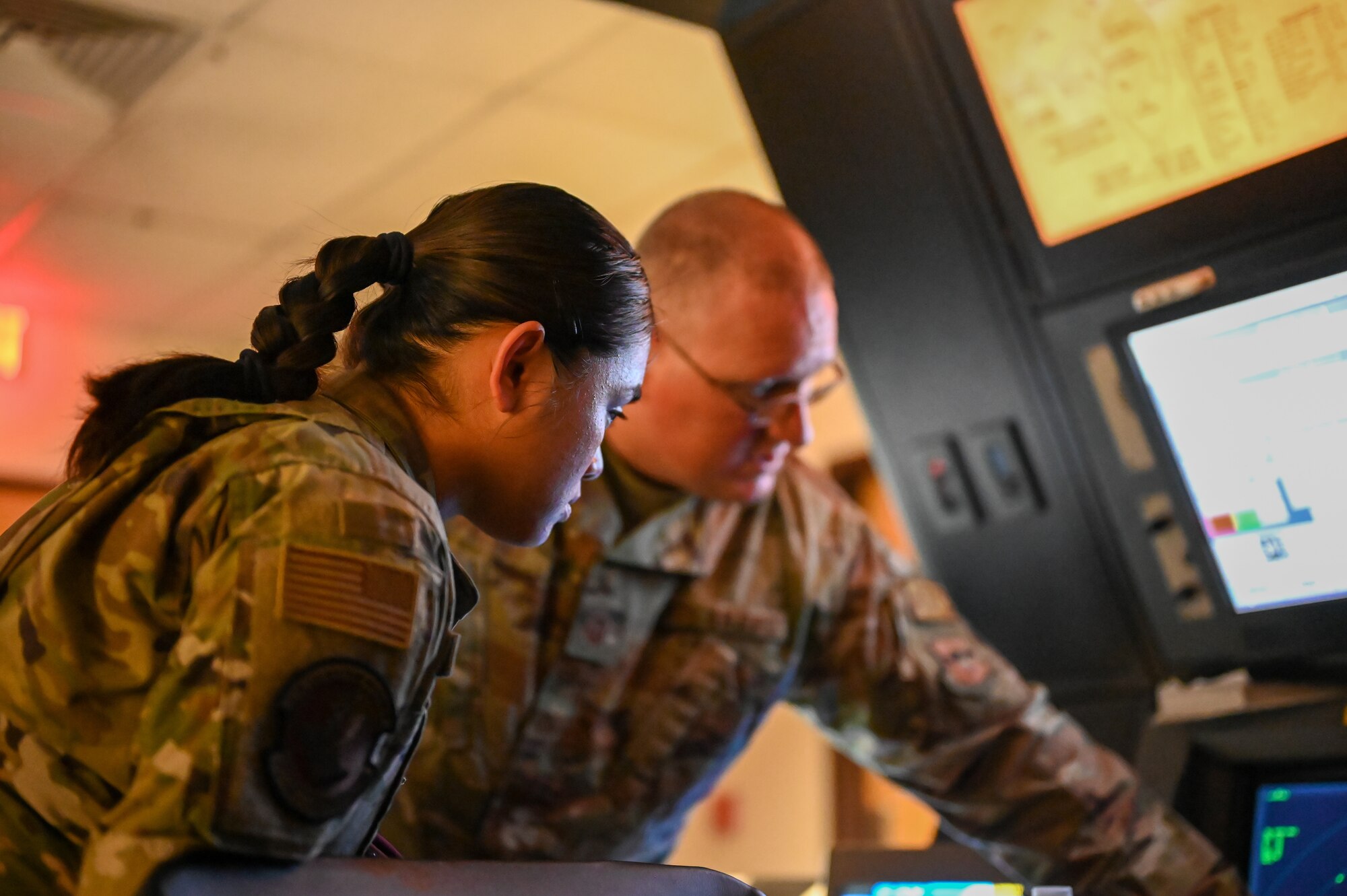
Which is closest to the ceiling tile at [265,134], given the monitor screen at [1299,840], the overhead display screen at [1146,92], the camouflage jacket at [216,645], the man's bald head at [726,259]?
the man's bald head at [726,259]

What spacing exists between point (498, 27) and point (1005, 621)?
1.82 meters

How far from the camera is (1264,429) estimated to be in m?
1.34

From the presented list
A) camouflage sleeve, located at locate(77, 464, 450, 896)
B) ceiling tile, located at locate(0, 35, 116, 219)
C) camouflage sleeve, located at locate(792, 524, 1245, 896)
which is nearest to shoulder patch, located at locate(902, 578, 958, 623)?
camouflage sleeve, located at locate(792, 524, 1245, 896)

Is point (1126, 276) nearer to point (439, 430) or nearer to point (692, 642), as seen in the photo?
point (692, 642)

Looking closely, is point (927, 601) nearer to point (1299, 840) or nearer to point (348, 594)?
point (1299, 840)

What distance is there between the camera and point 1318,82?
4.07 ft

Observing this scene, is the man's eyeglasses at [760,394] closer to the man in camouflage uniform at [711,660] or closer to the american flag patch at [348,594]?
the man in camouflage uniform at [711,660]

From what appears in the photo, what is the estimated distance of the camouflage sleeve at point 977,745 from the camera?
4.59 ft

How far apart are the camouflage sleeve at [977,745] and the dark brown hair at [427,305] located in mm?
792

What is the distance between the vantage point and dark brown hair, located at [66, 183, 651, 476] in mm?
868

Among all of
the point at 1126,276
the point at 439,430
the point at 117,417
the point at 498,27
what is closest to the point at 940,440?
the point at 1126,276

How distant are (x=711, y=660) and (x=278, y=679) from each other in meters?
0.92

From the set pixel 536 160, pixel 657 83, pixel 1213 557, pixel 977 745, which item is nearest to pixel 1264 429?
pixel 1213 557

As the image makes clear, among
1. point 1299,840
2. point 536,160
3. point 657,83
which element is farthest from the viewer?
point 536,160
